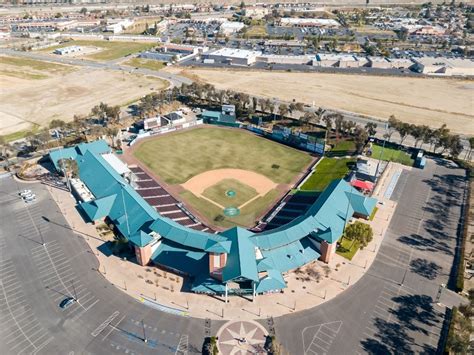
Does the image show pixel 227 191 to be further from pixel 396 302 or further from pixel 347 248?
pixel 396 302

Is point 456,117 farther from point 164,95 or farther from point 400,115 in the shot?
point 164,95

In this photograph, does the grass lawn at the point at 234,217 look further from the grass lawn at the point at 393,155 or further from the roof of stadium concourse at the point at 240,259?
the grass lawn at the point at 393,155

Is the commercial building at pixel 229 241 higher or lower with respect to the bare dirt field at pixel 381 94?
lower

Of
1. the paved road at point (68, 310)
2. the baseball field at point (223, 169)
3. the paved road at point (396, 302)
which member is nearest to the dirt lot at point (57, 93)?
the baseball field at point (223, 169)

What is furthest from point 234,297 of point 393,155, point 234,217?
point 393,155

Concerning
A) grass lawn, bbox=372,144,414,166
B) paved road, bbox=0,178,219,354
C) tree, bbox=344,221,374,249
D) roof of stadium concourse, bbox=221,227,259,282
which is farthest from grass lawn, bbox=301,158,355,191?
paved road, bbox=0,178,219,354

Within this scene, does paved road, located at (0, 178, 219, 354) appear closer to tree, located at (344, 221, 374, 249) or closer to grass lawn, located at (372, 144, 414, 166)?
tree, located at (344, 221, 374, 249)

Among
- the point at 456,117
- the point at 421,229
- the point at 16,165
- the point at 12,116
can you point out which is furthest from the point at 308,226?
the point at 12,116
